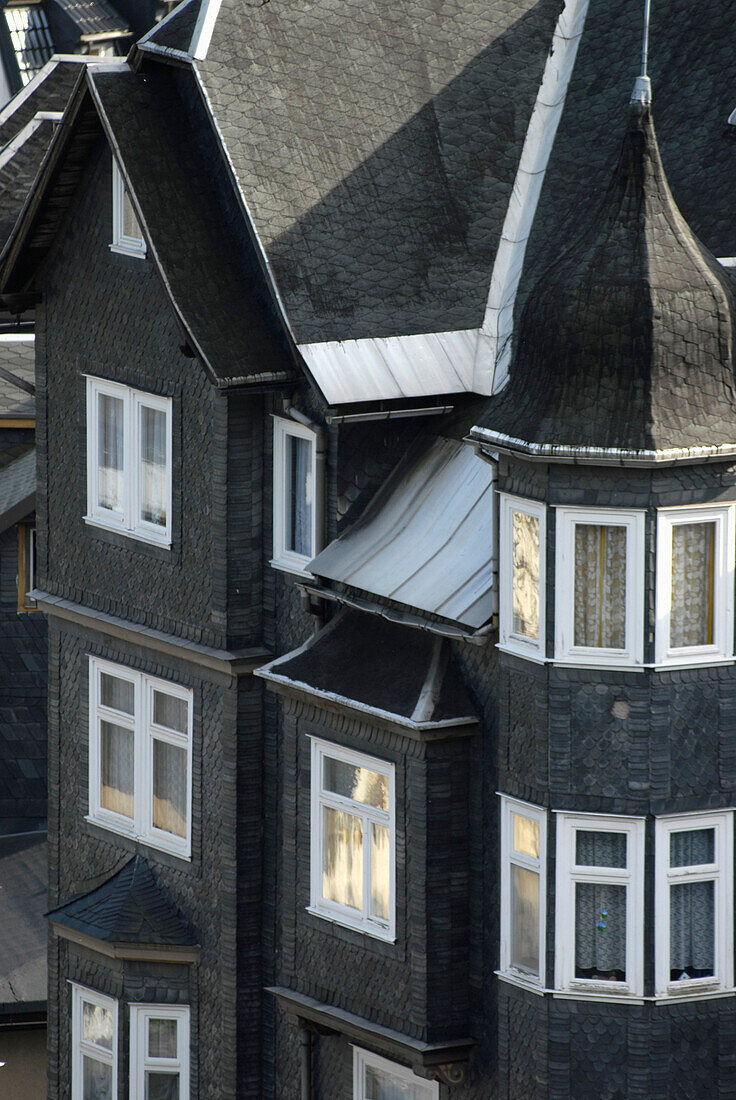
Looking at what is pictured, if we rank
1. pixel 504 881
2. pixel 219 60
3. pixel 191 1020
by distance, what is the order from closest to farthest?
pixel 504 881 → pixel 219 60 → pixel 191 1020

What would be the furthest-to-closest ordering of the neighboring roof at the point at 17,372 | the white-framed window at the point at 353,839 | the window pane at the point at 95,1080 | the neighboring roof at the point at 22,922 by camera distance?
the neighboring roof at the point at 17,372
the neighboring roof at the point at 22,922
the window pane at the point at 95,1080
the white-framed window at the point at 353,839

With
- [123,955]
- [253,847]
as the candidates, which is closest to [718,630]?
[253,847]

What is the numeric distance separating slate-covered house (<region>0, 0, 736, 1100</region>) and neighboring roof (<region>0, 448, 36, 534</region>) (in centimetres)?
743

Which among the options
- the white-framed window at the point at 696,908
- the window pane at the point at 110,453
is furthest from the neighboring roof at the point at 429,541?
the window pane at the point at 110,453

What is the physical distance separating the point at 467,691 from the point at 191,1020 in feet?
26.2

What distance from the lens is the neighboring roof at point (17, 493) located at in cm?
4878

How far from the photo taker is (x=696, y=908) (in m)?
33.0

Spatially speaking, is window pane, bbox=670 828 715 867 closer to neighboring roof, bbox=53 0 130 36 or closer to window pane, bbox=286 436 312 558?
window pane, bbox=286 436 312 558

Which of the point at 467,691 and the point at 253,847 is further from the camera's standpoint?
the point at 253,847

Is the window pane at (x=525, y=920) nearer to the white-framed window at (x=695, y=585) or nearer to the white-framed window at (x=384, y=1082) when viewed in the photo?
the white-framed window at (x=384, y=1082)

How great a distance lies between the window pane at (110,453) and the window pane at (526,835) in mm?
9203

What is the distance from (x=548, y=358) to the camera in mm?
32062

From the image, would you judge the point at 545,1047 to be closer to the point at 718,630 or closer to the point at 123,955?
the point at 718,630

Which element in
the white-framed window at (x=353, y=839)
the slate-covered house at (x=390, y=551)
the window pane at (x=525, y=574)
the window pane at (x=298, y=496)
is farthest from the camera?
the window pane at (x=298, y=496)
